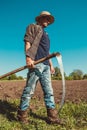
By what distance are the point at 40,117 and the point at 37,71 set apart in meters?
1.15

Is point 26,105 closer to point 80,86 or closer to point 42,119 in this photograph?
point 42,119

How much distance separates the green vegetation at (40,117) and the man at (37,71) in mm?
223

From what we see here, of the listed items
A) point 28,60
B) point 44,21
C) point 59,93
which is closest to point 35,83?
point 28,60

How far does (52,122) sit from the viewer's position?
7.07 m

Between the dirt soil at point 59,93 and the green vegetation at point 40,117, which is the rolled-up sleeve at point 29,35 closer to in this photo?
the green vegetation at point 40,117

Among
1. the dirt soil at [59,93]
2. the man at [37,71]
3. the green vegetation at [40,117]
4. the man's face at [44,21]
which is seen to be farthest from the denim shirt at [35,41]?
the dirt soil at [59,93]

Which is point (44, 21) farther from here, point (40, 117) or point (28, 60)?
point (40, 117)

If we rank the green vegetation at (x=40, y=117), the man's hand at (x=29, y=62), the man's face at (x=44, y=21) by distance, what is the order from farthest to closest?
the man's face at (x=44, y=21), the green vegetation at (x=40, y=117), the man's hand at (x=29, y=62)

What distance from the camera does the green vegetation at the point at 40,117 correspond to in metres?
6.78

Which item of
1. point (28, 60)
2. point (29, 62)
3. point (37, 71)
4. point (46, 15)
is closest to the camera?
point (29, 62)

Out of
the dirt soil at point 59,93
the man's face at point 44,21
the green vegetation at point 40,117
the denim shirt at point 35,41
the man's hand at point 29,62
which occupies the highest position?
the man's face at point 44,21

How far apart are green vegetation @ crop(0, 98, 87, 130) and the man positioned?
223 mm

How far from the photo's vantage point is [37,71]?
22.9 feet

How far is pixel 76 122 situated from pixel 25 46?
1.84 m
